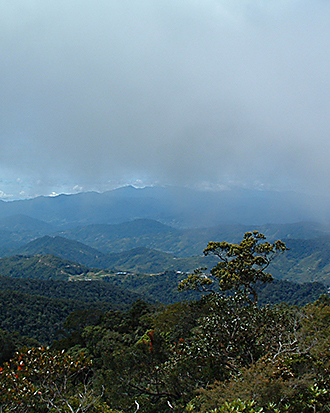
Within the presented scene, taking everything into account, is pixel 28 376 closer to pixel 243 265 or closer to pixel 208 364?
pixel 208 364

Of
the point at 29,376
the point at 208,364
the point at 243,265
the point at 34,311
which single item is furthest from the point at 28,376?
the point at 34,311

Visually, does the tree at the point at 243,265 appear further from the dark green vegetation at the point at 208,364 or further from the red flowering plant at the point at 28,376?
the red flowering plant at the point at 28,376

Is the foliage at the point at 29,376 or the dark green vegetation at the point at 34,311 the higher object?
the foliage at the point at 29,376

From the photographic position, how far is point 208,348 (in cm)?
1588

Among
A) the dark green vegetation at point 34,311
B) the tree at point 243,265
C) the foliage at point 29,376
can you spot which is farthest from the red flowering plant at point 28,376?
the dark green vegetation at point 34,311

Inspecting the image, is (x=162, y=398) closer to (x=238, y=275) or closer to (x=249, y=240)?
(x=238, y=275)

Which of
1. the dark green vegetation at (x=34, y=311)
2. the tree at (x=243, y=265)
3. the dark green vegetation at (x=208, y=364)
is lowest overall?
the dark green vegetation at (x=34, y=311)

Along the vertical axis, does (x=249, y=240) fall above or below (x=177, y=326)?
above

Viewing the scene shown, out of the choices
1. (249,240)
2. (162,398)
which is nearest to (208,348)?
(162,398)

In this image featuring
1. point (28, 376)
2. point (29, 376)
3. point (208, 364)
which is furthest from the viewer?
point (208, 364)

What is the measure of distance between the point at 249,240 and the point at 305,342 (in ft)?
40.1

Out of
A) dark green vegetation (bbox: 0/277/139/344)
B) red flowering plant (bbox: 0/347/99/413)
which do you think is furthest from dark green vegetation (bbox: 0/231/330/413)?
dark green vegetation (bbox: 0/277/139/344)

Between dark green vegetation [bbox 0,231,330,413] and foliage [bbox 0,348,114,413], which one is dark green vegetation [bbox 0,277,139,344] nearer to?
dark green vegetation [bbox 0,231,330,413]

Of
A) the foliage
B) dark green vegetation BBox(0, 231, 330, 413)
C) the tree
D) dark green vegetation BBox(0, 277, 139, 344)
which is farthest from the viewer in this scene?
dark green vegetation BBox(0, 277, 139, 344)
